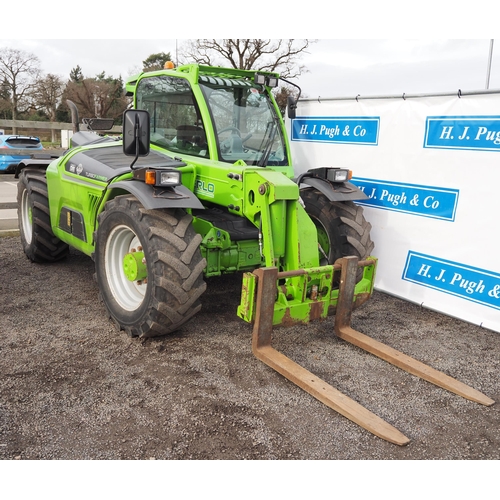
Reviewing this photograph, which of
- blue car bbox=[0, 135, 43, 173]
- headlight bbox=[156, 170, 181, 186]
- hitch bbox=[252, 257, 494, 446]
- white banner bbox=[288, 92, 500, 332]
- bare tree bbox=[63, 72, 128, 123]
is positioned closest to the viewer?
hitch bbox=[252, 257, 494, 446]

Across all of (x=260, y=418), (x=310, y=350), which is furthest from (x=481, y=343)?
(x=260, y=418)

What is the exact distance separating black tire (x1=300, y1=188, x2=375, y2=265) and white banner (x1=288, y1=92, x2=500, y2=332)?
788 mm

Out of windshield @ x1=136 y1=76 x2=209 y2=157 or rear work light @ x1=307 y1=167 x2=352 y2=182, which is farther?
rear work light @ x1=307 y1=167 x2=352 y2=182

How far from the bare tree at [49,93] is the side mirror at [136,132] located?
30.8 metres

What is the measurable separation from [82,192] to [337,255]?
2789mm

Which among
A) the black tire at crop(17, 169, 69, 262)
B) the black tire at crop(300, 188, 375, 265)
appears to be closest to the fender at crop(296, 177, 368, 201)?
the black tire at crop(300, 188, 375, 265)

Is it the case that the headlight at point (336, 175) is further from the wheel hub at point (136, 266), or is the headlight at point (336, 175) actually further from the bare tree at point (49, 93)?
the bare tree at point (49, 93)

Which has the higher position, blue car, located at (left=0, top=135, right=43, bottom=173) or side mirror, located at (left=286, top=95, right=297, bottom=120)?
side mirror, located at (left=286, top=95, right=297, bottom=120)

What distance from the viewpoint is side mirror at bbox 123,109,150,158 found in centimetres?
380

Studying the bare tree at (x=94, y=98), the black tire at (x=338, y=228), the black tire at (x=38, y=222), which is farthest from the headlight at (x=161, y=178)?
the bare tree at (x=94, y=98)

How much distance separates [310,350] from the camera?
426cm

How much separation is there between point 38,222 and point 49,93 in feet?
98.0

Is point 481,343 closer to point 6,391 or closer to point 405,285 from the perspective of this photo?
point 405,285

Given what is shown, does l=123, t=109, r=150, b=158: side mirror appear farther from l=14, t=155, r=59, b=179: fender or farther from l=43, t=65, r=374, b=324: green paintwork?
l=14, t=155, r=59, b=179: fender
